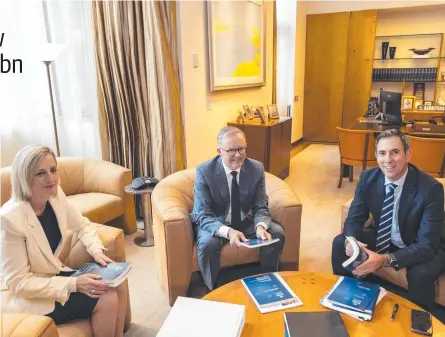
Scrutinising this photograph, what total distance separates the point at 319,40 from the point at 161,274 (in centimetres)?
547

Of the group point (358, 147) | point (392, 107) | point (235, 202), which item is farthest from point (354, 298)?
point (392, 107)

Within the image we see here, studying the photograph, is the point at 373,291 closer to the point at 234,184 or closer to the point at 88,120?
the point at 234,184

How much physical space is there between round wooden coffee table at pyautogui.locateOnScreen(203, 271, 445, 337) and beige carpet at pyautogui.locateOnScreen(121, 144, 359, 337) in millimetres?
648

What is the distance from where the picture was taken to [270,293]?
1.55 metres

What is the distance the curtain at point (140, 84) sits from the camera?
2912mm

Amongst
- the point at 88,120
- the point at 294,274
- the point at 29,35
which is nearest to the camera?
the point at 294,274

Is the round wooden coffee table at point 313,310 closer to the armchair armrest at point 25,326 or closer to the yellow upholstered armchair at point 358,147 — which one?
the armchair armrest at point 25,326

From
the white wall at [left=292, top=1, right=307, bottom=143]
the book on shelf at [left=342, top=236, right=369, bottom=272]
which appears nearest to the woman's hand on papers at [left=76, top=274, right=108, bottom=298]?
the book on shelf at [left=342, top=236, right=369, bottom=272]

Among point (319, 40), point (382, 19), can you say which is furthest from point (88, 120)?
point (382, 19)

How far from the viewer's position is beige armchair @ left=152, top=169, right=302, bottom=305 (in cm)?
200

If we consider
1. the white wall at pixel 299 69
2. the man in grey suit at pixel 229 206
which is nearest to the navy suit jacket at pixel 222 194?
the man in grey suit at pixel 229 206

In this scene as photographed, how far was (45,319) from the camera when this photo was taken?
119 cm

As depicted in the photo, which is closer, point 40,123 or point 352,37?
point 40,123

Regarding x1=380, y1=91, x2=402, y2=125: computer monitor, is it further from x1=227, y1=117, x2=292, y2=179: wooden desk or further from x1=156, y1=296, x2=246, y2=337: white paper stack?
x1=156, y1=296, x2=246, y2=337: white paper stack
